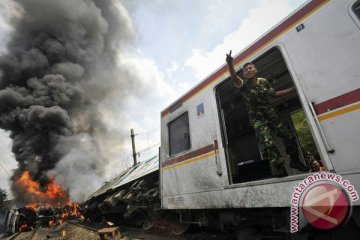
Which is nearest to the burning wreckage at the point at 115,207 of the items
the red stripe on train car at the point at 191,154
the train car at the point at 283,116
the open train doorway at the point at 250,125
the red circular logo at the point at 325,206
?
the red stripe on train car at the point at 191,154

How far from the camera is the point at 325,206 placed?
202cm

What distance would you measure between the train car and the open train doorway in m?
0.03

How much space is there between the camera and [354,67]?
205 cm

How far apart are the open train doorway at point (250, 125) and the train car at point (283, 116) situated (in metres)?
0.03

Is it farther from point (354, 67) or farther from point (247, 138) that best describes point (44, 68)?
point (354, 67)

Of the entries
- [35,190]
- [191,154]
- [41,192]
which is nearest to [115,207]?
[191,154]

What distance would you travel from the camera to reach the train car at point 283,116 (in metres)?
2.09

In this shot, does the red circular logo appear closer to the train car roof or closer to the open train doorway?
the open train doorway

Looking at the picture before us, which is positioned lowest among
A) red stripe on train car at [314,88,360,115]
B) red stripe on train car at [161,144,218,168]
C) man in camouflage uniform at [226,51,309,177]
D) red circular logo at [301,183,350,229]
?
red circular logo at [301,183,350,229]

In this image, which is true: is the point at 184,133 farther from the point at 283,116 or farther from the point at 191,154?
the point at 283,116

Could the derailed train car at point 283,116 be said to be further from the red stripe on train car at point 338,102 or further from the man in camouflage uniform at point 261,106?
the man in camouflage uniform at point 261,106

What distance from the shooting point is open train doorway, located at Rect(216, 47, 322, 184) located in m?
3.98

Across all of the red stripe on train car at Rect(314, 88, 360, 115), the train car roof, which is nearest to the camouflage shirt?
the red stripe on train car at Rect(314, 88, 360, 115)

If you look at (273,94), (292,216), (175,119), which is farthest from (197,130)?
(292,216)
